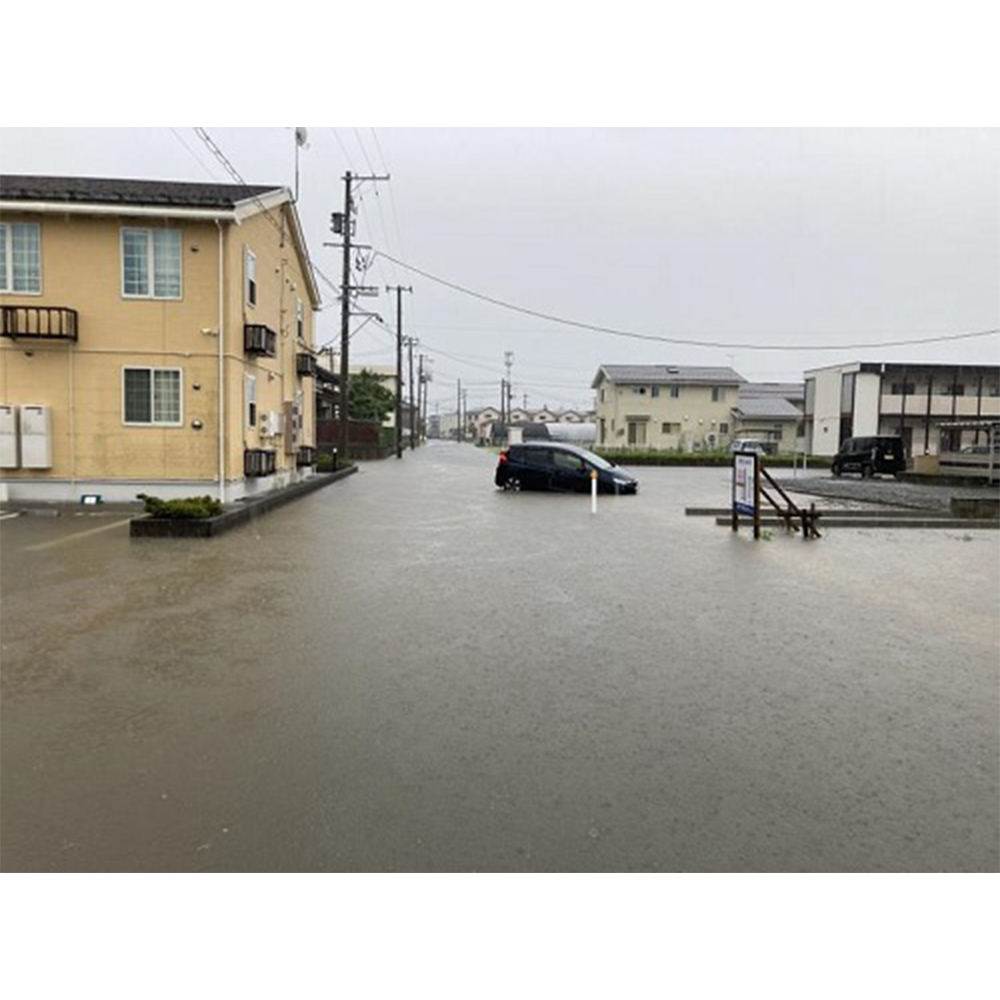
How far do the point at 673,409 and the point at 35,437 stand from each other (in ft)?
133

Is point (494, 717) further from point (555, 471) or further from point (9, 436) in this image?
point (555, 471)

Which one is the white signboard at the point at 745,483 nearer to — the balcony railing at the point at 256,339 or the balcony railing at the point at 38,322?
the balcony railing at the point at 256,339

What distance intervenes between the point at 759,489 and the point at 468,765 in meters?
9.11

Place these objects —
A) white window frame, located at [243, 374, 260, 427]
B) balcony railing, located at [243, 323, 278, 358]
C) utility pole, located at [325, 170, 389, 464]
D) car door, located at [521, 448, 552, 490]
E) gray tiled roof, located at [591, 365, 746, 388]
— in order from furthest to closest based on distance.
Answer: gray tiled roof, located at [591, 365, 746, 388] → utility pole, located at [325, 170, 389, 464] → car door, located at [521, 448, 552, 490] → white window frame, located at [243, 374, 260, 427] → balcony railing, located at [243, 323, 278, 358]

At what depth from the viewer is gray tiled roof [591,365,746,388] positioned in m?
48.2

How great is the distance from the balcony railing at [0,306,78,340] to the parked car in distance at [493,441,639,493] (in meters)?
10.3

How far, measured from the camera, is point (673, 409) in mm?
48406

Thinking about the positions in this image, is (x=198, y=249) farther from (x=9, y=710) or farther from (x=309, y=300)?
(x=9, y=710)

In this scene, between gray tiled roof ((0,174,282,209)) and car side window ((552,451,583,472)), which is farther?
car side window ((552,451,583,472))

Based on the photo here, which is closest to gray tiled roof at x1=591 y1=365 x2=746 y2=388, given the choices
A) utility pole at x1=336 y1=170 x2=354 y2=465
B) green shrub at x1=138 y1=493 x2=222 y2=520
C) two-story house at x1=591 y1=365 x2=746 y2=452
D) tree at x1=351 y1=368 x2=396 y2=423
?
two-story house at x1=591 y1=365 x2=746 y2=452

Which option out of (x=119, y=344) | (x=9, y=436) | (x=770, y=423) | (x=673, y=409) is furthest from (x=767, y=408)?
(x=9, y=436)

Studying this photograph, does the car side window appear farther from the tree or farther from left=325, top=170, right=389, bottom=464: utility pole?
the tree

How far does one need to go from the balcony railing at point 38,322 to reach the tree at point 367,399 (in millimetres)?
35995

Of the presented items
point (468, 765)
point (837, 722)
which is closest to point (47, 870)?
point (468, 765)
